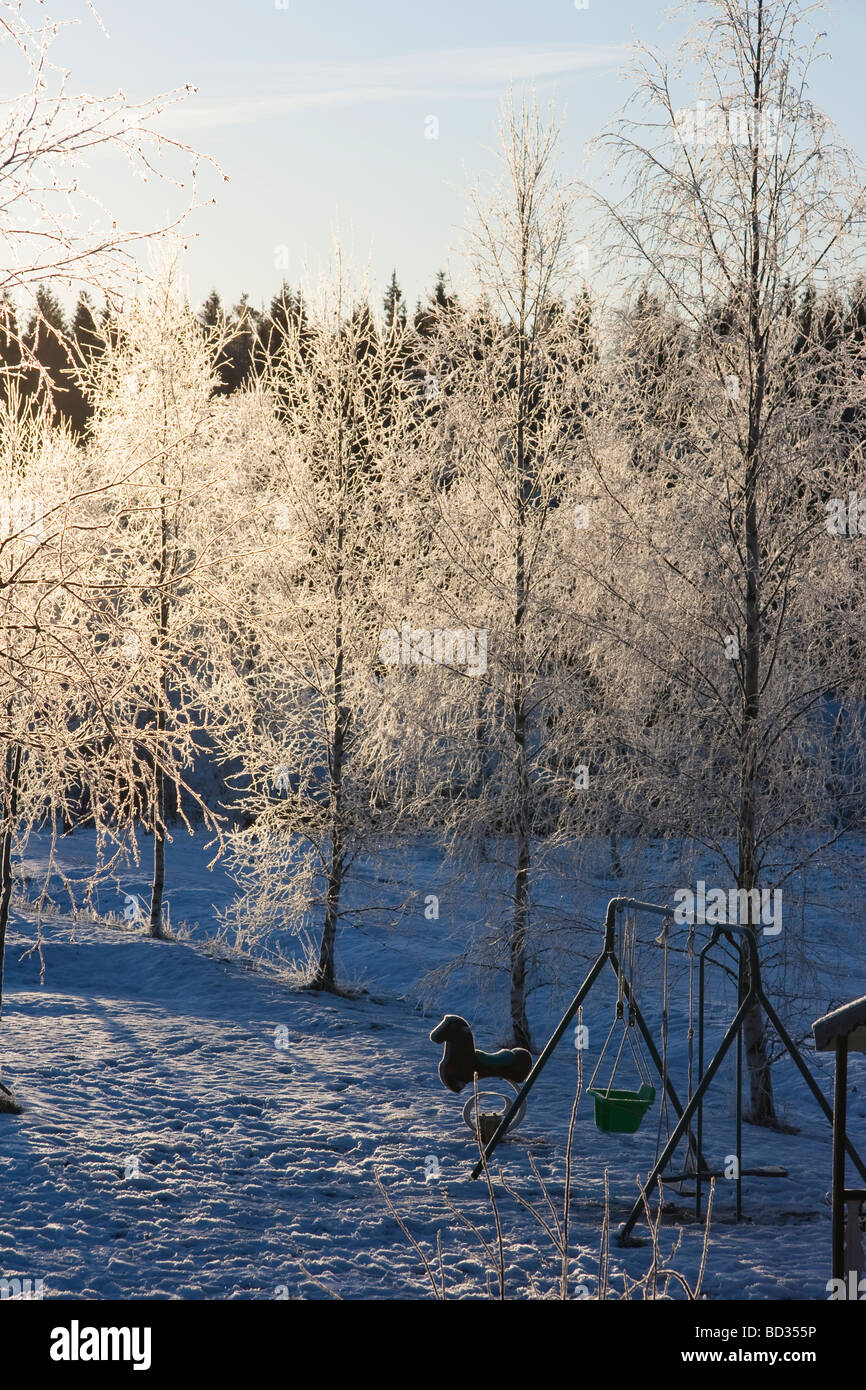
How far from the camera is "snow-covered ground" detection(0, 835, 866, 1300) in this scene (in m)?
5.73

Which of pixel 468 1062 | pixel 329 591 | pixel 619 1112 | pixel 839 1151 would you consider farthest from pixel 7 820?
pixel 329 591

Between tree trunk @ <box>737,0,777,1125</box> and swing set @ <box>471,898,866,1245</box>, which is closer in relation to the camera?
swing set @ <box>471,898,866,1245</box>

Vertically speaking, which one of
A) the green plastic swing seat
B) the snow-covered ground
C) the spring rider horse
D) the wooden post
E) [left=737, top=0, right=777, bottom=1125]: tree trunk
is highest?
[left=737, top=0, right=777, bottom=1125]: tree trunk

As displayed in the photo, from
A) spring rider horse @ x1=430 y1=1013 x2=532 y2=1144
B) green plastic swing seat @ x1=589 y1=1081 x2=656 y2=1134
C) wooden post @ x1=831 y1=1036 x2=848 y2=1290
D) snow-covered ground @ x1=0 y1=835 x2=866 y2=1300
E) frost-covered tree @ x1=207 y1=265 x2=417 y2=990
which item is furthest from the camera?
frost-covered tree @ x1=207 y1=265 x2=417 y2=990

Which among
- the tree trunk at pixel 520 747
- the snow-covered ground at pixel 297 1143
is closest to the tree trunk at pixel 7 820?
the snow-covered ground at pixel 297 1143

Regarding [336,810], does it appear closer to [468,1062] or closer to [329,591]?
[329,591]

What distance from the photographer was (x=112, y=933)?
15.0 metres

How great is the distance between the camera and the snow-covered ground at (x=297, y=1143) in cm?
573

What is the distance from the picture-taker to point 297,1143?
25.8ft

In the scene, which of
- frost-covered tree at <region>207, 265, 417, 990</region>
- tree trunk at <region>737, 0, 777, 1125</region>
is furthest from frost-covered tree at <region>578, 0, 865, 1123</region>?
frost-covered tree at <region>207, 265, 417, 990</region>

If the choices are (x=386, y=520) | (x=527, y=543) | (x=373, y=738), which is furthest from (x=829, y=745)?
(x=386, y=520)

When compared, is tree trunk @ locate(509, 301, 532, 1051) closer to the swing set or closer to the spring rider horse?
the spring rider horse

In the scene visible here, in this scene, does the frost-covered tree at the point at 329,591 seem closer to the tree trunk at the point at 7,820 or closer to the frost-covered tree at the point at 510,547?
the frost-covered tree at the point at 510,547

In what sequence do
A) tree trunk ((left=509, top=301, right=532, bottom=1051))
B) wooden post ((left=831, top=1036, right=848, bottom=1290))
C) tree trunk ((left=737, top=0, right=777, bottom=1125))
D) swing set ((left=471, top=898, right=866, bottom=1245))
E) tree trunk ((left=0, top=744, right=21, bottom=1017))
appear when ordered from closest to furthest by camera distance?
wooden post ((left=831, top=1036, right=848, bottom=1290)) < swing set ((left=471, top=898, right=866, bottom=1245)) < tree trunk ((left=0, top=744, right=21, bottom=1017)) < tree trunk ((left=737, top=0, right=777, bottom=1125)) < tree trunk ((left=509, top=301, right=532, bottom=1051))
